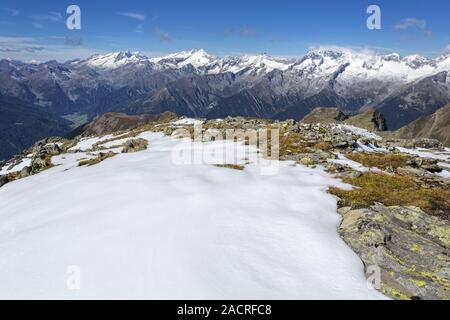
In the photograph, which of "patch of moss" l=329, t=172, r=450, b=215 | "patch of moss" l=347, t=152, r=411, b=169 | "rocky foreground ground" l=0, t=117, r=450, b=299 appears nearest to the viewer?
"rocky foreground ground" l=0, t=117, r=450, b=299

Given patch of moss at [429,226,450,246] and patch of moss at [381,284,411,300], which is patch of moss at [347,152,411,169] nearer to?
patch of moss at [429,226,450,246]

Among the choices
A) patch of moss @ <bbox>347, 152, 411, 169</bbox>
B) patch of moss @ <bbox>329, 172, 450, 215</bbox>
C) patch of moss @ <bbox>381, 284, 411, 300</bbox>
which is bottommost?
patch of moss @ <bbox>381, 284, 411, 300</bbox>

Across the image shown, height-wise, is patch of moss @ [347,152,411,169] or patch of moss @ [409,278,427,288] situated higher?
patch of moss @ [347,152,411,169]

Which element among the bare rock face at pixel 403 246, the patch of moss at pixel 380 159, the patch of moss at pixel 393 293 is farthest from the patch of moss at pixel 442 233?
the patch of moss at pixel 380 159

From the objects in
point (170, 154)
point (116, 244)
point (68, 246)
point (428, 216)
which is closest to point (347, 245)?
point (428, 216)

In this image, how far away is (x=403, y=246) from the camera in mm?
16875

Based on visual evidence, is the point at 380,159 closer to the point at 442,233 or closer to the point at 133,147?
the point at 442,233

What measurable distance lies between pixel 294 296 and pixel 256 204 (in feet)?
26.8

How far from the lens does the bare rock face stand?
14.0m

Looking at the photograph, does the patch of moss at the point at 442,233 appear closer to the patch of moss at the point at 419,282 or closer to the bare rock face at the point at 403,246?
the bare rock face at the point at 403,246

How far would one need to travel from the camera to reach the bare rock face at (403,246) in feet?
46.0

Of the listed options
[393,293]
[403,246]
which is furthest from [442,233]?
[393,293]

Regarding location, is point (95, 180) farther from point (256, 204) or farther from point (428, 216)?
point (428, 216)

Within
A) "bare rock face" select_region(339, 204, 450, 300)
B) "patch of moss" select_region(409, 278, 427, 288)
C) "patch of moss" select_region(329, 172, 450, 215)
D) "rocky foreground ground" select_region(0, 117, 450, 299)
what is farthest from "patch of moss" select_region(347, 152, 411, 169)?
"patch of moss" select_region(409, 278, 427, 288)
